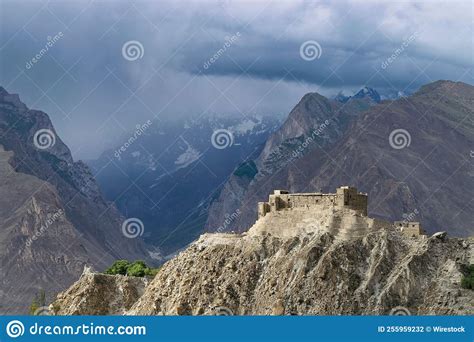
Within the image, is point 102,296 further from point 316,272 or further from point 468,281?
point 468,281

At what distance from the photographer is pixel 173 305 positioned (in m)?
175

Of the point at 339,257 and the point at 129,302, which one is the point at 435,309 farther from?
the point at 129,302

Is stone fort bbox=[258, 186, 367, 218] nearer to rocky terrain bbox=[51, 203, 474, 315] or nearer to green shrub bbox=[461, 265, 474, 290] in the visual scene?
rocky terrain bbox=[51, 203, 474, 315]

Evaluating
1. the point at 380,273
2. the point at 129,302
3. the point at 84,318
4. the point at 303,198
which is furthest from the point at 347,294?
the point at 84,318

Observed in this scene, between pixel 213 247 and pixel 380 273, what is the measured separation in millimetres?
22157

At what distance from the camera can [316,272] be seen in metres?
171

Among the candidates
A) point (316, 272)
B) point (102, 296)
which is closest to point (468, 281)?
point (316, 272)

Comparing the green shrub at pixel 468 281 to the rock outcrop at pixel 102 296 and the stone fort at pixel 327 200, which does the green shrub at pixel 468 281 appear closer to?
the stone fort at pixel 327 200

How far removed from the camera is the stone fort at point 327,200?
7003 inches

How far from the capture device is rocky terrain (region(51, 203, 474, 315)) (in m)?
168

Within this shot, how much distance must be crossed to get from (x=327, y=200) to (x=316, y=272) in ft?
36.7

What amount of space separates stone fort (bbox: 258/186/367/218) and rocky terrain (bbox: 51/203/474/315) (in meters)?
1.20

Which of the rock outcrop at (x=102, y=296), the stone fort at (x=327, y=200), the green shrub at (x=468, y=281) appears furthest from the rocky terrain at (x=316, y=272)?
the rock outcrop at (x=102, y=296)

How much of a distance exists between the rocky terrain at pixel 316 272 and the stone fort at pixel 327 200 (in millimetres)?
1200
